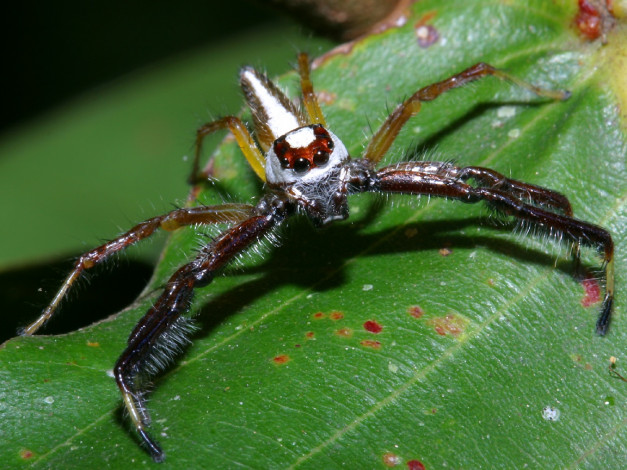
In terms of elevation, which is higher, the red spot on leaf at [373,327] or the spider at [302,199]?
the spider at [302,199]

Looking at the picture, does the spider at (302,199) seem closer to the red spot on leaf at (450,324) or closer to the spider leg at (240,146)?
the spider leg at (240,146)

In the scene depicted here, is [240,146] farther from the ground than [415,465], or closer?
farther from the ground

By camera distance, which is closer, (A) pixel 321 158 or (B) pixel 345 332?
(B) pixel 345 332

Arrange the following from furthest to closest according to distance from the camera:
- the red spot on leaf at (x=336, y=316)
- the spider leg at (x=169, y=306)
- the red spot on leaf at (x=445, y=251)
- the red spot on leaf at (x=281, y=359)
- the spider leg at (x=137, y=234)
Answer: the spider leg at (x=137, y=234), the red spot on leaf at (x=445, y=251), the red spot on leaf at (x=336, y=316), the red spot on leaf at (x=281, y=359), the spider leg at (x=169, y=306)

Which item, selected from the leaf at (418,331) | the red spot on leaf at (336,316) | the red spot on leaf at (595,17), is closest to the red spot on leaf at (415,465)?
the leaf at (418,331)

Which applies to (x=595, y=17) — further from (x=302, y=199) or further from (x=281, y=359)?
(x=281, y=359)

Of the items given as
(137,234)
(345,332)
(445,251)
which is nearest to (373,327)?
(345,332)

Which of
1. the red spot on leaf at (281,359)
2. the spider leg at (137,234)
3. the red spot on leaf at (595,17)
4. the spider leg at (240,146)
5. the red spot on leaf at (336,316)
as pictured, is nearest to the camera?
the red spot on leaf at (281,359)
